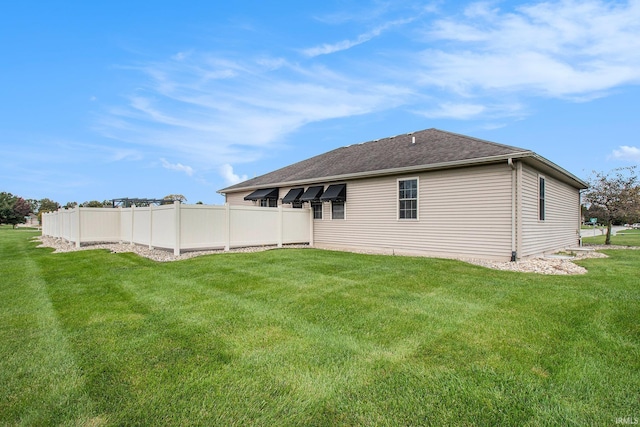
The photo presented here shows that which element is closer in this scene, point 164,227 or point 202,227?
point 202,227

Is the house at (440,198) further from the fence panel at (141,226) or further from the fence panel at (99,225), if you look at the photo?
the fence panel at (99,225)

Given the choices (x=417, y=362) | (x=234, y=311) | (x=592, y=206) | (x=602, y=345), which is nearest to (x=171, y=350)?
(x=234, y=311)

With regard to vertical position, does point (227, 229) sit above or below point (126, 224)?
below

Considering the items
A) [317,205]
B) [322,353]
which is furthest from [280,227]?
[322,353]

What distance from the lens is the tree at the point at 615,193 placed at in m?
15.9

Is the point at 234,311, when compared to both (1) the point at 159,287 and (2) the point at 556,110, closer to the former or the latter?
(1) the point at 159,287

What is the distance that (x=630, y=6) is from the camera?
802 centimetres

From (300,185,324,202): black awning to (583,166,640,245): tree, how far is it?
14.7m

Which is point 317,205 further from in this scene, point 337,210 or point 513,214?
point 513,214

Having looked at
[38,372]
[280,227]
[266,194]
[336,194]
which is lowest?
[38,372]

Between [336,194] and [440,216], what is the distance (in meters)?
4.33

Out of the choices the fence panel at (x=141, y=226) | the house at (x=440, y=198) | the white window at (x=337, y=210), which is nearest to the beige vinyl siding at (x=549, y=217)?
the house at (x=440, y=198)

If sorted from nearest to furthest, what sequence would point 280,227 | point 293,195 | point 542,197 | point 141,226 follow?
point 542,197, point 141,226, point 280,227, point 293,195

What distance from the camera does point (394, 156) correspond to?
12852 mm
